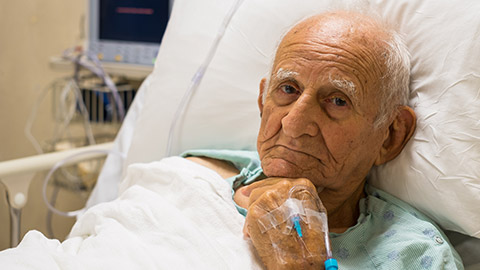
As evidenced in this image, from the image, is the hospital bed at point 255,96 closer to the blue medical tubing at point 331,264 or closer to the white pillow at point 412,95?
the white pillow at point 412,95

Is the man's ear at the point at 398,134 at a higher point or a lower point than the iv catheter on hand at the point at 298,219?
higher

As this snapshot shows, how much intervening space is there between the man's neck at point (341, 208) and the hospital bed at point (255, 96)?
7 centimetres

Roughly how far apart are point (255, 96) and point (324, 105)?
1.13ft

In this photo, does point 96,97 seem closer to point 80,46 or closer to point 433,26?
point 80,46

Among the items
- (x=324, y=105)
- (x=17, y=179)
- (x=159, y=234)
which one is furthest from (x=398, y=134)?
(x=17, y=179)

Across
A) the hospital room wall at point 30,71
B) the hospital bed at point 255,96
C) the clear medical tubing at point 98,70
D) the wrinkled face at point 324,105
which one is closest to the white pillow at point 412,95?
the hospital bed at point 255,96

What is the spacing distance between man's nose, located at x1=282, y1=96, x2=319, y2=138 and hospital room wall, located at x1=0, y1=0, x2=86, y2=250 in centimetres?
179

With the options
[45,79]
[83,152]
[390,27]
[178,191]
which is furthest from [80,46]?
[390,27]

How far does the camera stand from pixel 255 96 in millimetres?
1360

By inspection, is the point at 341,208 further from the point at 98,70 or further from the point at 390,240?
the point at 98,70

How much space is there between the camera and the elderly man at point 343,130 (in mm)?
999

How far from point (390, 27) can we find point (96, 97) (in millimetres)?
1640

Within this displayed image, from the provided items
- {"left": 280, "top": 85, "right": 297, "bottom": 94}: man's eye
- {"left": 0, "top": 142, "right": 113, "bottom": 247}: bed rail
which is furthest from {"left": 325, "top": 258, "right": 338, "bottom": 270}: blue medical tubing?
{"left": 0, "top": 142, "right": 113, "bottom": 247}: bed rail

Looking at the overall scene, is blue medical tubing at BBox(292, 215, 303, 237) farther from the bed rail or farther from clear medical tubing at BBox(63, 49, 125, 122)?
clear medical tubing at BBox(63, 49, 125, 122)
